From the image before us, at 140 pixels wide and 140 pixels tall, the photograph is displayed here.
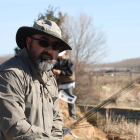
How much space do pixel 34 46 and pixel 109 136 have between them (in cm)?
461

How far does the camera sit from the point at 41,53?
2.23m

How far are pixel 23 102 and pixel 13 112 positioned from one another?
167 millimetres

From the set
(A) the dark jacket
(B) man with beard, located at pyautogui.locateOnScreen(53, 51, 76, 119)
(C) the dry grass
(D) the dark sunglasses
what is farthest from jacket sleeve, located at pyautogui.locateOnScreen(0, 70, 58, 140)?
(C) the dry grass

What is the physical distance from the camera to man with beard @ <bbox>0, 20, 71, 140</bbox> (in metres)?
1.64

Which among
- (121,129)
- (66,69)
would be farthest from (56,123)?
(121,129)

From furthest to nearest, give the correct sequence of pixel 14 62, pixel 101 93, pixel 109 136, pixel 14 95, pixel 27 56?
pixel 101 93 → pixel 109 136 → pixel 27 56 → pixel 14 62 → pixel 14 95

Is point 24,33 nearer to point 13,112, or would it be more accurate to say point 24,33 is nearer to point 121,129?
point 13,112

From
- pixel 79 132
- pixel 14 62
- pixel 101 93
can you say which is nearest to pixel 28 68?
pixel 14 62

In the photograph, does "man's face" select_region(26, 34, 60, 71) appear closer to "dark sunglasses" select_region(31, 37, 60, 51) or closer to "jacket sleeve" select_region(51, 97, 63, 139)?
"dark sunglasses" select_region(31, 37, 60, 51)

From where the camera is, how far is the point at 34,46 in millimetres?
2217

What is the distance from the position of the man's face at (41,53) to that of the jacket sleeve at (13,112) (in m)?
Result: 0.44

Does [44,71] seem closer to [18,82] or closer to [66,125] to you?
[18,82]

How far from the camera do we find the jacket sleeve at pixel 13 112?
5.31 feet

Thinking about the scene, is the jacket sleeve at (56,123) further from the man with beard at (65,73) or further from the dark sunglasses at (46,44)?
the man with beard at (65,73)
